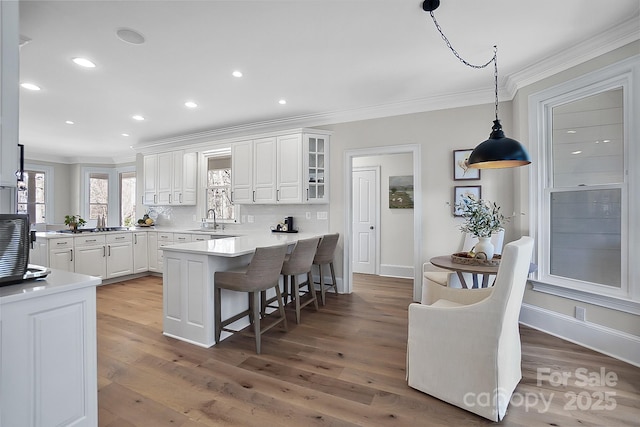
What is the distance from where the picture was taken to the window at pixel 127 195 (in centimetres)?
762

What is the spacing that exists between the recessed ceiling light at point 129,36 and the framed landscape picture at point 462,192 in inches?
142

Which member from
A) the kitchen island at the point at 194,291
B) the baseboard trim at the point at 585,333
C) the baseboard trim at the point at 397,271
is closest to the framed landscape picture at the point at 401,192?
the baseboard trim at the point at 397,271

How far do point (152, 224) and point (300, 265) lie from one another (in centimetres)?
428

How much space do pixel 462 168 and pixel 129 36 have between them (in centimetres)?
365

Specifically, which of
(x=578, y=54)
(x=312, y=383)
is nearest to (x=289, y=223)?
(x=312, y=383)

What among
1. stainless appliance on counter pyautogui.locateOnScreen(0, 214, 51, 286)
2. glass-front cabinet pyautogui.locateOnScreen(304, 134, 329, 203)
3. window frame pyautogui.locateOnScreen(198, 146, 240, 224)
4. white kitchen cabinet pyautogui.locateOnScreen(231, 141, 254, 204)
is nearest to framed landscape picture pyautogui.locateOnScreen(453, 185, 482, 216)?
glass-front cabinet pyautogui.locateOnScreen(304, 134, 329, 203)

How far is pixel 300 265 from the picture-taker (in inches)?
126

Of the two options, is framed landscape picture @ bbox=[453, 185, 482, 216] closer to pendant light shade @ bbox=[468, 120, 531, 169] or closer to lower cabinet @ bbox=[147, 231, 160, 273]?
pendant light shade @ bbox=[468, 120, 531, 169]

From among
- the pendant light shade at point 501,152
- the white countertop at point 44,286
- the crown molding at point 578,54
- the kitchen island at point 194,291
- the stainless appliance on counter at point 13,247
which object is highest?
the crown molding at point 578,54

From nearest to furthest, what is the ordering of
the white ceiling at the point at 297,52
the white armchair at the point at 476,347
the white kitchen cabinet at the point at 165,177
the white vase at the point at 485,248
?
the white armchair at the point at 476,347 < the white ceiling at the point at 297,52 < the white vase at the point at 485,248 < the white kitchen cabinet at the point at 165,177

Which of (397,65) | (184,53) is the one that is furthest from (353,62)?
(184,53)

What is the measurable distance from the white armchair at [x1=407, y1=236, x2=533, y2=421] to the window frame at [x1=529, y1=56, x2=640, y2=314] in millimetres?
1231

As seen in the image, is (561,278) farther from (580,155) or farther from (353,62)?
(353,62)

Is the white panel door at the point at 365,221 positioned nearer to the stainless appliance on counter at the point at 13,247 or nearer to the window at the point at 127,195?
the stainless appliance on counter at the point at 13,247
